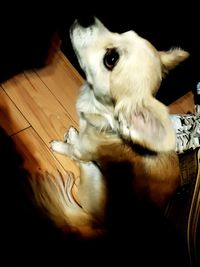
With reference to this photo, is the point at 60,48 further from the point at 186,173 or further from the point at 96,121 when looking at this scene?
the point at 186,173

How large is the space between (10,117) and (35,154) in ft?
0.75

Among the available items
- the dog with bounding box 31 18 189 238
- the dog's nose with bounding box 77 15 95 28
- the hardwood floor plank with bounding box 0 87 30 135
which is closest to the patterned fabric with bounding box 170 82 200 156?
the dog with bounding box 31 18 189 238

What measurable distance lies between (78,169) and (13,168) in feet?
1.09

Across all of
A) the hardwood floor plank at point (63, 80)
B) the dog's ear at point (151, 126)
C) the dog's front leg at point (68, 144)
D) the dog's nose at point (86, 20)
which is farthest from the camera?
the hardwood floor plank at point (63, 80)

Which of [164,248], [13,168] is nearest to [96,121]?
[13,168]

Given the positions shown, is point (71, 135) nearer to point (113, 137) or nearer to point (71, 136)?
point (71, 136)

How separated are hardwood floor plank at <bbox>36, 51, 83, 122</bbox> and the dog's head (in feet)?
1.49

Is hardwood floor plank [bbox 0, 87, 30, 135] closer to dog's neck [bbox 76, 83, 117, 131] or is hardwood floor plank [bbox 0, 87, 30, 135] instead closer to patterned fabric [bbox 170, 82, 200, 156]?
dog's neck [bbox 76, 83, 117, 131]

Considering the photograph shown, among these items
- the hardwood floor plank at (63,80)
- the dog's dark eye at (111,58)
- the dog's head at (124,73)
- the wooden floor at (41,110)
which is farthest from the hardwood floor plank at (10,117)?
the dog's dark eye at (111,58)

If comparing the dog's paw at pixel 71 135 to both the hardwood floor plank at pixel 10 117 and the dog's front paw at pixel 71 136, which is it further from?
the hardwood floor plank at pixel 10 117

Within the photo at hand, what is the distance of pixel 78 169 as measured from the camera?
5.95 feet

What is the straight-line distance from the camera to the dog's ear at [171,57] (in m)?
1.49

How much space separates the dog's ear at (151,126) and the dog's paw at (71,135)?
21.2 inches

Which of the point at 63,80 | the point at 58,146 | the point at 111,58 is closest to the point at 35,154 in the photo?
the point at 58,146
